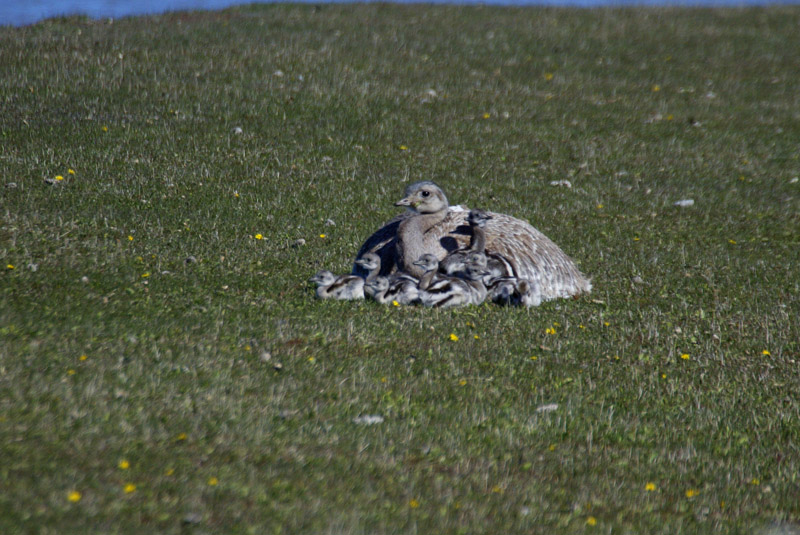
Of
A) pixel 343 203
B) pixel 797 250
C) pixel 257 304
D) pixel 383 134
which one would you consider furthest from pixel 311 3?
pixel 257 304

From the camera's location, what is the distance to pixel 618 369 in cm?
894

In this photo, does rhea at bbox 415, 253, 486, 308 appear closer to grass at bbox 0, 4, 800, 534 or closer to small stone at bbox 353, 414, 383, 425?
grass at bbox 0, 4, 800, 534

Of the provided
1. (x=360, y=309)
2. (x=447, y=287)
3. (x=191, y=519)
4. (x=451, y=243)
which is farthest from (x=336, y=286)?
(x=191, y=519)

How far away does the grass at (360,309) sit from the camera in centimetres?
588

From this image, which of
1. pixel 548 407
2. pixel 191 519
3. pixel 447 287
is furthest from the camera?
pixel 447 287

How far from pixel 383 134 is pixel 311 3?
15884 millimetres

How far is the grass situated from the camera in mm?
5879

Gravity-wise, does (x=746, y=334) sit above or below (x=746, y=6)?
below

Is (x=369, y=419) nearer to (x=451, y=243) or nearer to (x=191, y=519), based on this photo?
(x=191, y=519)

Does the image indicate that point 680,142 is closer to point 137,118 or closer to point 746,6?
point 137,118

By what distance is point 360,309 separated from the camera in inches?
396

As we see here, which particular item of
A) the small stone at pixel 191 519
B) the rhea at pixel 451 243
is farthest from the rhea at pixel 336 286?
the small stone at pixel 191 519

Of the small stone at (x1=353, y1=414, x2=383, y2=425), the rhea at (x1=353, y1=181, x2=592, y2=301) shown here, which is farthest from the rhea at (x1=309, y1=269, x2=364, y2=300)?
the small stone at (x1=353, y1=414, x2=383, y2=425)

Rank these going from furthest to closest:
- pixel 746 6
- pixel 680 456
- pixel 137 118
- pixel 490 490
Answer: pixel 746 6 → pixel 137 118 → pixel 680 456 → pixel 490 490
